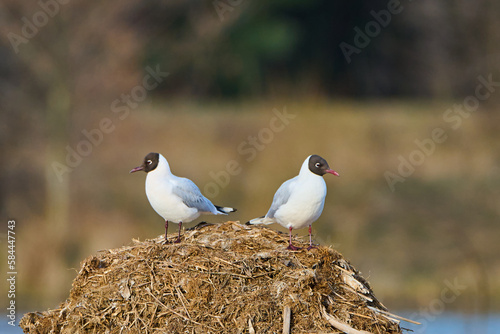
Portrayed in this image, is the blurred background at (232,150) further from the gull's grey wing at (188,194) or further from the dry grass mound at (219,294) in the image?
the dry grass mound at (219,294)

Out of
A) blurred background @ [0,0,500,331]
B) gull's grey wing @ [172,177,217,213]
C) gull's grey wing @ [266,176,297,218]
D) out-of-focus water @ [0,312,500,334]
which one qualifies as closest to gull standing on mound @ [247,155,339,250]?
gull's grey wing @ [266,176,297,218]

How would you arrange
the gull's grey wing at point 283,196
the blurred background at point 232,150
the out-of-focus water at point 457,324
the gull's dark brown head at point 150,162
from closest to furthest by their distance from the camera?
the gull's grey wing at point 283,196
the gull's dark brown head at point 150,162
the out-of-focus water at point 457,324
the blurred background at point 232,150

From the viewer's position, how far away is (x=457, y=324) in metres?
20.5

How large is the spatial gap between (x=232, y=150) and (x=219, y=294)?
55.7ft

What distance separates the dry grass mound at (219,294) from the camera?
32.0 ft

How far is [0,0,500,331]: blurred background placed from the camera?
2247 cm

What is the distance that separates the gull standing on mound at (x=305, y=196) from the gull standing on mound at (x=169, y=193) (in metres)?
1.09

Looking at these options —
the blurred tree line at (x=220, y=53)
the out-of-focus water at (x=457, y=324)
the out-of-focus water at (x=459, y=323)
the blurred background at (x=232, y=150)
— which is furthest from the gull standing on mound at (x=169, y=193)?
the blurred tree line at (x=220, y=53)

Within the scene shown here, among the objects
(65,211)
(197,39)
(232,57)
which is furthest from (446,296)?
(232,57)

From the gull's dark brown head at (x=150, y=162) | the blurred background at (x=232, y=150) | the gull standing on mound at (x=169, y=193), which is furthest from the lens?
the blurred background at (x=232, y=150)

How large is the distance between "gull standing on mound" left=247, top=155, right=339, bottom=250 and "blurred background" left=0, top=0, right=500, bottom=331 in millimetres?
9762

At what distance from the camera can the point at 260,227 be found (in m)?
11.5

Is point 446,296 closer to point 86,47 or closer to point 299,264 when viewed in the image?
point 86,47

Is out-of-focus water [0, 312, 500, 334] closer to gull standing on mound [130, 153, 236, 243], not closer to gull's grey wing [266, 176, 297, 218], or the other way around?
gull standing on mound [130, 153, 236, 243]
